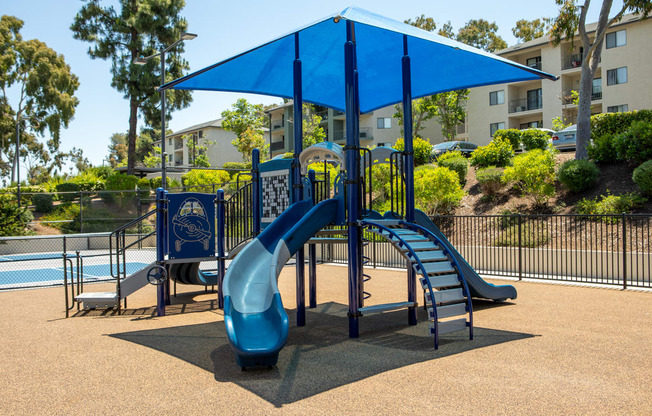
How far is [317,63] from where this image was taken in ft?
34.8

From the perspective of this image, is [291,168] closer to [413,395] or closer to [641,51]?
[413,395]

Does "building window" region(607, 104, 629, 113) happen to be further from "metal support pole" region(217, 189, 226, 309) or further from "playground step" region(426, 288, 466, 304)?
"playground step" region(426, 288, 466, 304)

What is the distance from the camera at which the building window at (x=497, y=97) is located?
144ft

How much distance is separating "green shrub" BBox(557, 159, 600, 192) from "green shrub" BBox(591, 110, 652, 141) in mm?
3490

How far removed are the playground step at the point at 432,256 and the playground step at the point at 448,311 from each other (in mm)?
723

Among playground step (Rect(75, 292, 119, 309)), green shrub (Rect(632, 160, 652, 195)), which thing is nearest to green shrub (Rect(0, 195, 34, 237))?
playground step (Rect(75, 292, 119, 309))

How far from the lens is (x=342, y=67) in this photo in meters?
11.0

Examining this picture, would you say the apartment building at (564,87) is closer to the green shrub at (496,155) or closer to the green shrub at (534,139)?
the green shrub at (534,139)

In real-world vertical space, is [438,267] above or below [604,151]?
below

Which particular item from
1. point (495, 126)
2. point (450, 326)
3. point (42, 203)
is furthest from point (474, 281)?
point (495, 126)

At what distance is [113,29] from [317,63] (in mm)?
33601

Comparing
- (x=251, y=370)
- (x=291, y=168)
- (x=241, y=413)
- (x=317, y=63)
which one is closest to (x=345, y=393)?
(x=241, y=413)

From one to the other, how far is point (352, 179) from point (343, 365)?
2884mm

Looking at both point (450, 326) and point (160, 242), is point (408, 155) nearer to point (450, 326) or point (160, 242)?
point (450, 326)
